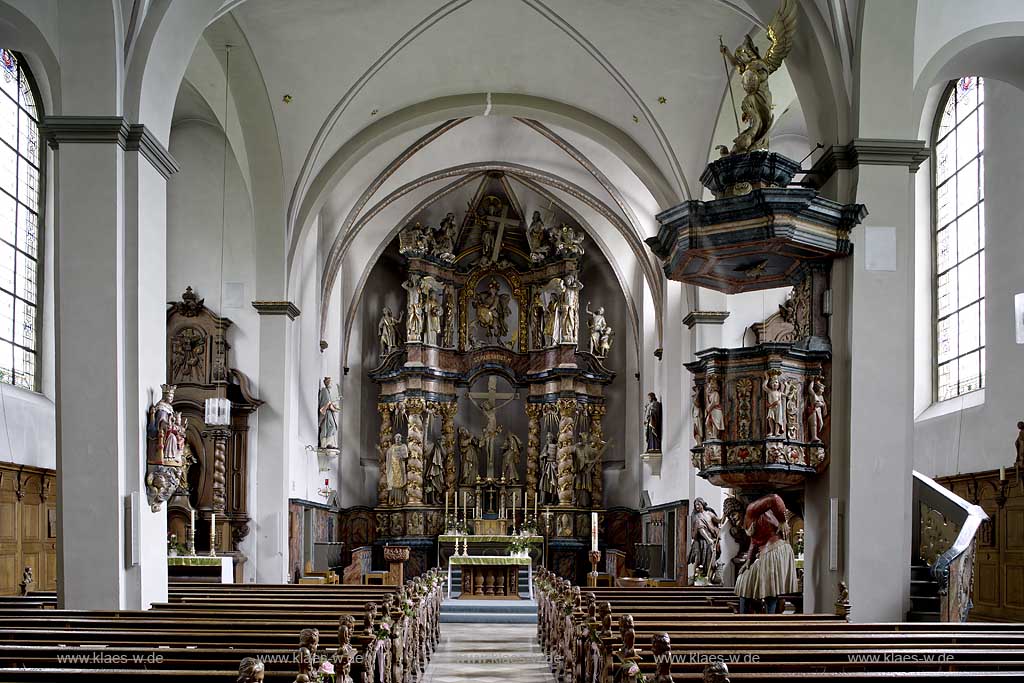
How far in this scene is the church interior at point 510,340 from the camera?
9781 millimetres

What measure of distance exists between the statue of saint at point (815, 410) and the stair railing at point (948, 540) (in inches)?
48.6

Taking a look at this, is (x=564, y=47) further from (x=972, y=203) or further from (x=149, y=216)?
(x=149, y=216)

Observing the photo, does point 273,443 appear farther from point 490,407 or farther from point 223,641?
point 223,641

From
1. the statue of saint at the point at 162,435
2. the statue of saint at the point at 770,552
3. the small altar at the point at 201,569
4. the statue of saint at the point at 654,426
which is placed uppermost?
the statue of saint at the point at 162,435

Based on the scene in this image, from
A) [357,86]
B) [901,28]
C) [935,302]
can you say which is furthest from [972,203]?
[357,86]

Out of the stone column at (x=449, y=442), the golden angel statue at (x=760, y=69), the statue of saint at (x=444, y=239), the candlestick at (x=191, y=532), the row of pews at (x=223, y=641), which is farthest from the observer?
the statue of saint at (x=444, y=239)

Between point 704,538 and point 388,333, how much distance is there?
11.3 metres

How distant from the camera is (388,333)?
82.3ft

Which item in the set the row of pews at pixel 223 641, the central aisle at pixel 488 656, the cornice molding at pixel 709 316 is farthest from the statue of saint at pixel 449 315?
the row of pews at pixel 223 641

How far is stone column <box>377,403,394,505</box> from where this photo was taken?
78.9 ft

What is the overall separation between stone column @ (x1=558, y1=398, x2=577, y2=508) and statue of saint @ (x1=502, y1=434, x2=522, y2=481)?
1.33m

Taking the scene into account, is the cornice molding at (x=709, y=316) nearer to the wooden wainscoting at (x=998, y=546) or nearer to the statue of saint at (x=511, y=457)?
the wooden wainscoting at (x=998, y=546)

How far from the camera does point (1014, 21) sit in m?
11.0

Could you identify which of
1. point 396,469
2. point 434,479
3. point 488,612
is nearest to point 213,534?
point 488,612
